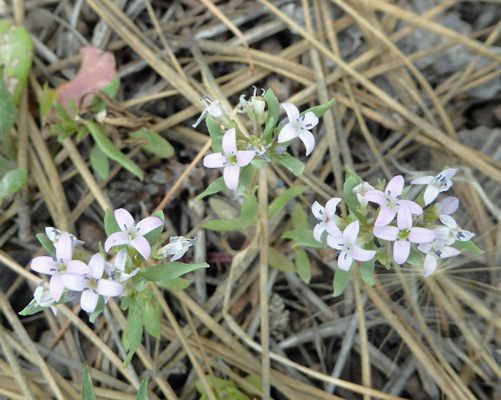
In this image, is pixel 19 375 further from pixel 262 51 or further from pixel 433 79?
pixel 433 79

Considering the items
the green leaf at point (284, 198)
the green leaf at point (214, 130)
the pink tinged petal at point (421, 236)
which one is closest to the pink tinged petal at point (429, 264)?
the pink tinged petal at point (421, 236)

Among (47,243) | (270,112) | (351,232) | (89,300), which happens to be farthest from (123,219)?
(351,232)

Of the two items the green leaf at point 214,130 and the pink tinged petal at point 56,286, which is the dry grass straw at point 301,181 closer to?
the green leaf at point 214,130

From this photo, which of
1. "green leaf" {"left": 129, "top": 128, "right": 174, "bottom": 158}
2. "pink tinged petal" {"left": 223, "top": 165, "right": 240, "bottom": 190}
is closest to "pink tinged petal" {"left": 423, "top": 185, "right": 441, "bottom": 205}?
"pink tinged petal" {"left": 223, "top": 165, "right": 240, "bottom": 190}

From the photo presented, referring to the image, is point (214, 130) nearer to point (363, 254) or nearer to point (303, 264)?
point (363, 254)

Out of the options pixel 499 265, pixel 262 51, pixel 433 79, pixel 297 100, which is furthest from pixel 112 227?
pixel 433 79

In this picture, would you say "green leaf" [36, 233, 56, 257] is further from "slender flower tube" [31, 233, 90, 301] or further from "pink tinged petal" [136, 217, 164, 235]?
"pink tinged petal" [136, 217, 164, 235]
